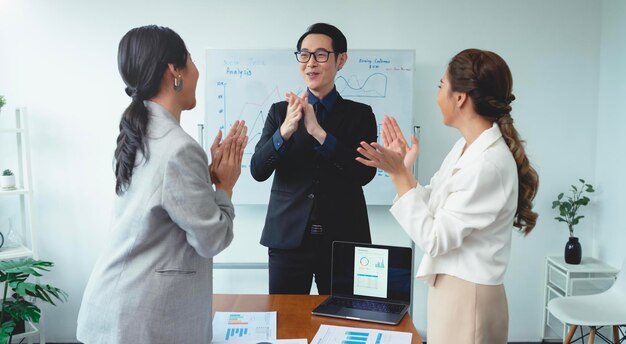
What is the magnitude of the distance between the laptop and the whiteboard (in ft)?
5.55

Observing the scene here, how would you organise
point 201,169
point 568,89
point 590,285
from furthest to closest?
1. point 568,89
2. point 590,285
3. point 201,169

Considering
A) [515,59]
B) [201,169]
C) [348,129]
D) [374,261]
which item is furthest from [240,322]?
[515,59]

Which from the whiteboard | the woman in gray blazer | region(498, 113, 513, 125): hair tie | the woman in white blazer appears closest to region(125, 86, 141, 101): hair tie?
the woman in gray blazer

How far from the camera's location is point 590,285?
11.1 feet

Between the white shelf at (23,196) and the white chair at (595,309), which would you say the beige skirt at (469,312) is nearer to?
the white chair at (595,309)

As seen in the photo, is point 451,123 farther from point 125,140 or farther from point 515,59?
point 515,59

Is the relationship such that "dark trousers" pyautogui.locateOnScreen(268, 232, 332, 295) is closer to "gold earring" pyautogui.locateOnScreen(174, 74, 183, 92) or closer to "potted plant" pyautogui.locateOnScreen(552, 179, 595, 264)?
"gold earring" pyautogui.locateOnScreen(174, 74, 183, 92)

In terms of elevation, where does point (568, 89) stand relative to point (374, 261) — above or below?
above

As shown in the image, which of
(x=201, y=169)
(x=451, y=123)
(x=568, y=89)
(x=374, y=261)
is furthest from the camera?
(x=568, y=89)

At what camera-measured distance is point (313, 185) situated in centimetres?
212

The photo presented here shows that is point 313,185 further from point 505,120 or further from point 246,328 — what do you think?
point 505,120

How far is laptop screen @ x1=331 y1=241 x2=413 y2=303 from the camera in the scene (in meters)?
1.81

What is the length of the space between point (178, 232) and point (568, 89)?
318 cm

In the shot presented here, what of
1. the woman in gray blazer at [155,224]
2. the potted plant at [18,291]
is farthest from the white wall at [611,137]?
the potted plant at [18,291]
